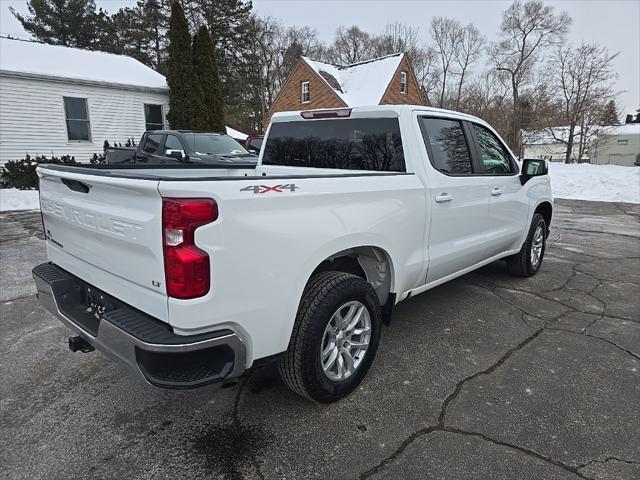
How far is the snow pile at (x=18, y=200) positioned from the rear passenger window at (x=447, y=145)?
1183 cm

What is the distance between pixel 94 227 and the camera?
7.70 ft

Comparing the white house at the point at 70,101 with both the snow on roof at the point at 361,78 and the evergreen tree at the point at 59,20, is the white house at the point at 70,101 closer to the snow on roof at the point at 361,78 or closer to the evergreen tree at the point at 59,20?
the snow on roof at the point at 361,78

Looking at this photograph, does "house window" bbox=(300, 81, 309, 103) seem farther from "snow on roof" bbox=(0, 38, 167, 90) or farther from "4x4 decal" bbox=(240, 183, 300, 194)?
"4x4 decal" bbox=(240, 183, 300, 194)

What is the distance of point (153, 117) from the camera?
1858 centimetres

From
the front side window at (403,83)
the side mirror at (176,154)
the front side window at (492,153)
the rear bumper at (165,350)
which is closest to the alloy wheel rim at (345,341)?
the rear bumper at (165,350)

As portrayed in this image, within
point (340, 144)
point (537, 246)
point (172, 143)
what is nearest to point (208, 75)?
point (172, 143)

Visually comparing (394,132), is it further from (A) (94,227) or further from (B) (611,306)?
(B) (611,306)

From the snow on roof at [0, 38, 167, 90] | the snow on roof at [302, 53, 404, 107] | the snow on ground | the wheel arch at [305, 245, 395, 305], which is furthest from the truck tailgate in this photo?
the snow on roof at [302, 53, 404, 107]

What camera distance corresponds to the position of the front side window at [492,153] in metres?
Answer: 4.21

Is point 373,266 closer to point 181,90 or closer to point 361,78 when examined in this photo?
point 181,90

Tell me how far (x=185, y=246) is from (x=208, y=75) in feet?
65.3

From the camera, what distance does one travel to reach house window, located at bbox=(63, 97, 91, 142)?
16.2 m

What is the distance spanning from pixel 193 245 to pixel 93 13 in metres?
41.1

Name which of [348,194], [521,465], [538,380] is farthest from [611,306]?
[348,194]
